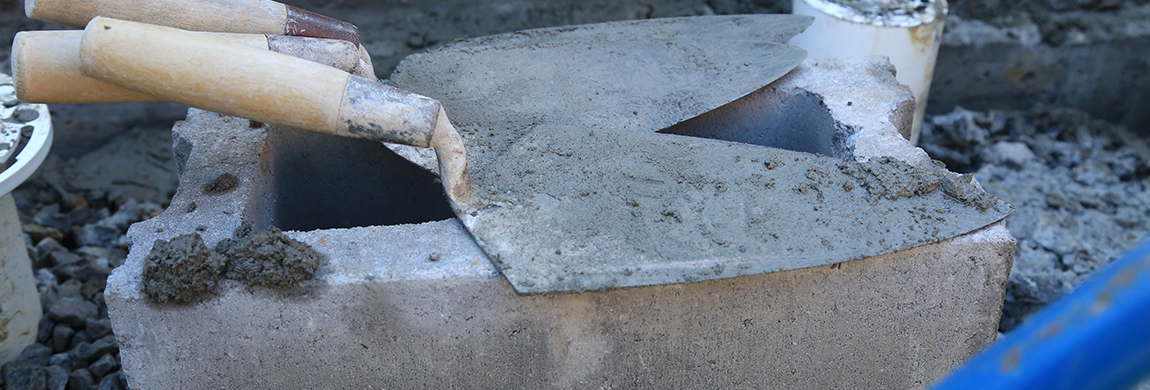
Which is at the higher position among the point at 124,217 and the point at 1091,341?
the point at 1091,341

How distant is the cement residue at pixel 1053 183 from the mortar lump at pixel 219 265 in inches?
93.3

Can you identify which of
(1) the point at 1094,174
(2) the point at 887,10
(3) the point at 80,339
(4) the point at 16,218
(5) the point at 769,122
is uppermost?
(2) the point at 887,10

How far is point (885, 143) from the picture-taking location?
6.57 feet

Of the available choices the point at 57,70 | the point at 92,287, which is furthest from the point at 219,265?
the point at 92,287

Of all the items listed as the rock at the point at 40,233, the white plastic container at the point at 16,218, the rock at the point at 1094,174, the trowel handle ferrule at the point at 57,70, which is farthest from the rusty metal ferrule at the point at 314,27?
the rock at the point at 1094,174

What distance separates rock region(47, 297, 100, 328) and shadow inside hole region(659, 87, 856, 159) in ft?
6.49

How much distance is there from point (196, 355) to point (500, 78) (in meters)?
1.05

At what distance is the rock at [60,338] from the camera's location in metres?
2.59

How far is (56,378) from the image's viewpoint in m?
2.41

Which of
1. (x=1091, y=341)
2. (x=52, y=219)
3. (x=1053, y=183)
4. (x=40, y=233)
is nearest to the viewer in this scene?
(x=1091, y=341)

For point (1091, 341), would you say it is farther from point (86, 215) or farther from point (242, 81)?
point (86, 215)

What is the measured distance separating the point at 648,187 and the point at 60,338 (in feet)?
6.51

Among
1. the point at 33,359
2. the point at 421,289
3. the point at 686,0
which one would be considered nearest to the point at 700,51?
the point at 421,289

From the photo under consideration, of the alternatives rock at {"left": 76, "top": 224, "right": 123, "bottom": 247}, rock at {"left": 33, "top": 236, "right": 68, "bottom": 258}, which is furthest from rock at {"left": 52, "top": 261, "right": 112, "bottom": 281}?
rock at {"left": 76, "top": 224, "right": 123, "bottom": 247}
